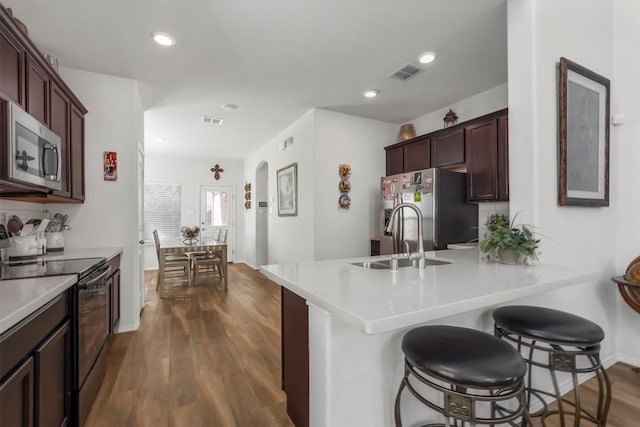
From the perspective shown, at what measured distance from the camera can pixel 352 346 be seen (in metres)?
1.22

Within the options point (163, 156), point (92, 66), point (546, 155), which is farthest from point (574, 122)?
point (163, 156)

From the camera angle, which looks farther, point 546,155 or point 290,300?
point 546,155

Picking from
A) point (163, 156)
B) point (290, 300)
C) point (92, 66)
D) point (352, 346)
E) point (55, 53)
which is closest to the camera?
point (352, 346)

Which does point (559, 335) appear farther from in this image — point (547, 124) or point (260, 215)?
point (260, 215)

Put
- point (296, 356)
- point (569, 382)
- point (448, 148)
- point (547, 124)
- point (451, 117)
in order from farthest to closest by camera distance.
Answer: point (451, 117), point (448, 148), point (569, 382), point (547, 124), point (296, 356)

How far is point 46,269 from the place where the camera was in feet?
5.56

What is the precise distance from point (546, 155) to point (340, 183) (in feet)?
8.21

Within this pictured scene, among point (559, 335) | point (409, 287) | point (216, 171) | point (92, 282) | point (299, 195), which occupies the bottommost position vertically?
point (559, 335)

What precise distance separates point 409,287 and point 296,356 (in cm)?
78

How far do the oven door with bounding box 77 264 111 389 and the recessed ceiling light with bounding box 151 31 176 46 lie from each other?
1.83 metres

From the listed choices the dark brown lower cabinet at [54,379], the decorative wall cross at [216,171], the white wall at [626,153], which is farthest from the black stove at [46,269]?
the decorative wall cross at [216,171]

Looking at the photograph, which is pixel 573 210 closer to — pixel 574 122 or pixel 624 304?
pixel 574 122

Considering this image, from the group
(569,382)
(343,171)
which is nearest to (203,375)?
(569,382)

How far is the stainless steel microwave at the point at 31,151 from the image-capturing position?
60.4 inches
